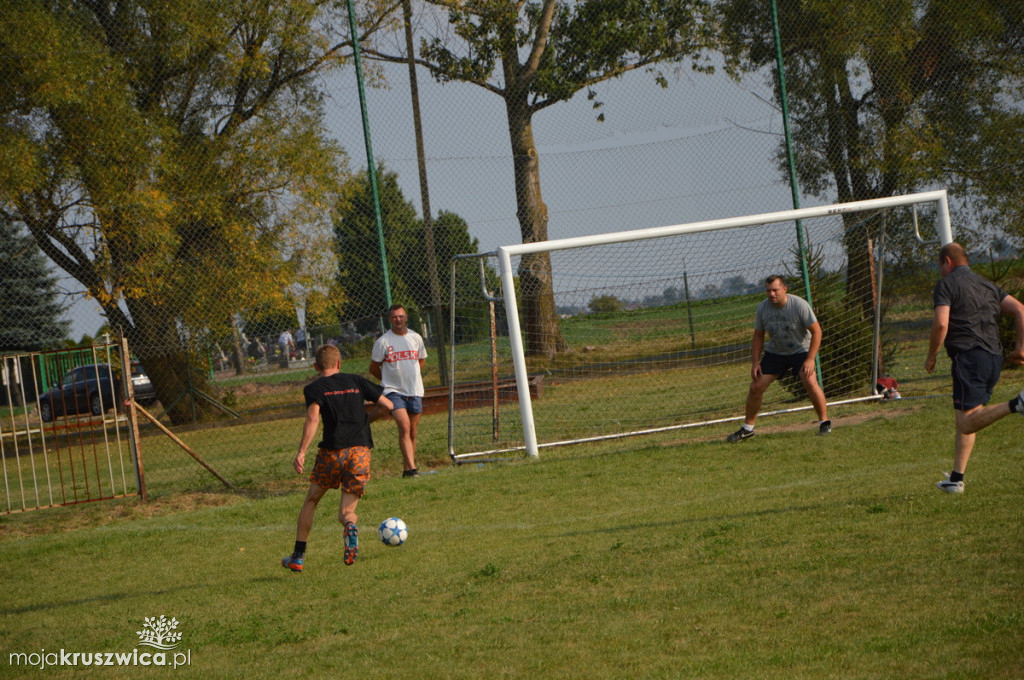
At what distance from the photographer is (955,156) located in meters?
17.3

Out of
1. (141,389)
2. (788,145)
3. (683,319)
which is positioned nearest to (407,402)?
(683,319)

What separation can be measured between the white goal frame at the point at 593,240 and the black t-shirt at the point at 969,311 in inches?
205

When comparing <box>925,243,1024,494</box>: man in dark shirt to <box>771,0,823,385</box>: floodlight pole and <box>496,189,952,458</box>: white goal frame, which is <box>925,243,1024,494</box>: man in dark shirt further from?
<box>771,0,823,385</box>: floodlight pole

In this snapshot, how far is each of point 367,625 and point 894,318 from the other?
12.4 m

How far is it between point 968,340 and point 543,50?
12.3 meters

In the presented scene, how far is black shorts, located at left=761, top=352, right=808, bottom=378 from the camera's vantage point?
35.7 feet

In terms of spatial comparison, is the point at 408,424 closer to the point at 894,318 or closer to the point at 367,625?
the point at 367,625

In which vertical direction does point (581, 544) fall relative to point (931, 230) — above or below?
below

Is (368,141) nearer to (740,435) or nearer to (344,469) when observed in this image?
(740,435)

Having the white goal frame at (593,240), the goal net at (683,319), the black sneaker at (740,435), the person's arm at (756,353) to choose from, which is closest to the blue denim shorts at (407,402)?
the white goal frame at (593,240)

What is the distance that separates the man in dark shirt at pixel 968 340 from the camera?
23.4ft

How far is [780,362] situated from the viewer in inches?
433

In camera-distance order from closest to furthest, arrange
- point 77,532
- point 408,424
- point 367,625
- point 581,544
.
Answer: point 367,625
point 581,544
point 77,532
point 408,424

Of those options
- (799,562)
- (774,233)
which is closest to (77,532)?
(799,562)
